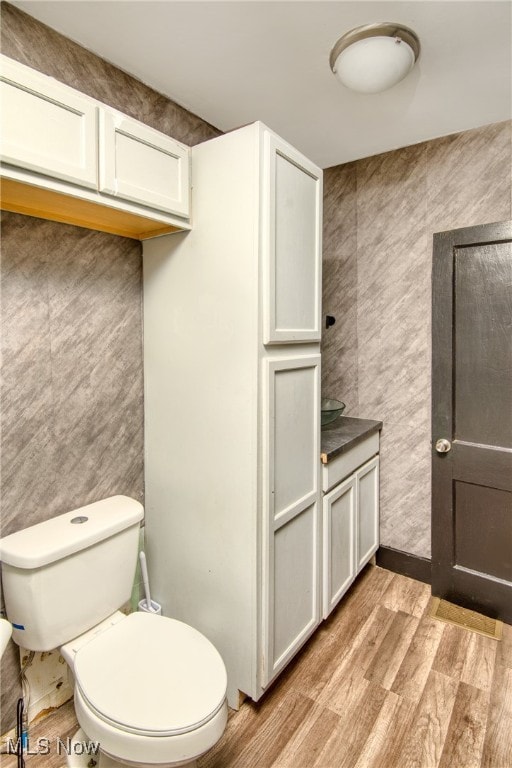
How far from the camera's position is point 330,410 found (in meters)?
2.11

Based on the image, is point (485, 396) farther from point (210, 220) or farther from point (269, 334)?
point (210, 220)

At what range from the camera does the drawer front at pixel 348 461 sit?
1.81 meters

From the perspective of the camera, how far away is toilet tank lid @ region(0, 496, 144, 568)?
4.03 feet

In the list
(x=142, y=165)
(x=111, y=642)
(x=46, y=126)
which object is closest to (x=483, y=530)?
(x=111, y=642)

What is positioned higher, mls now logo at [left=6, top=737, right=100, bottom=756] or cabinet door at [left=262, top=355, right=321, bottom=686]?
cabinet door at [left=262, top=355, right=321, bottom=686]

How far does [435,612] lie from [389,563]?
0.37m

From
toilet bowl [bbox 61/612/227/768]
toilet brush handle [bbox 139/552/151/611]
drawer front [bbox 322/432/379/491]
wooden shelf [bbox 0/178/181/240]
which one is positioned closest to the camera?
toilet bowl [bbox 61/612/227/768]

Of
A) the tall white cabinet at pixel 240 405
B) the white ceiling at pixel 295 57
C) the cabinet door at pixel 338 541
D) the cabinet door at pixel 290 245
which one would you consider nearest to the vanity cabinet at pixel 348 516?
the cabinet door at pixel 338 541

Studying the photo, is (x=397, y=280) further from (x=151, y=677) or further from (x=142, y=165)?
(x=151, y=677)

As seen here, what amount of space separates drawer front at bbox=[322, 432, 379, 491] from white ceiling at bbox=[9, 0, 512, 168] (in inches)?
61.8

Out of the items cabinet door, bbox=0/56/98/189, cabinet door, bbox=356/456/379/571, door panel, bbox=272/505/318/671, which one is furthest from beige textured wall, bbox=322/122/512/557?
cabinet door, bbox=0/56/98/189

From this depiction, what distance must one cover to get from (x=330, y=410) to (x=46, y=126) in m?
1.61

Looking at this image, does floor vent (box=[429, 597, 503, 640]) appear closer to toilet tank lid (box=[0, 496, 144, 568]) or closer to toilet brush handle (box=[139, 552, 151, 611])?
toilet brush handle (box=[139, 552, 151, 611])

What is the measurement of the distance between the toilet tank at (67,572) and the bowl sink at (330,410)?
1.01 metres
